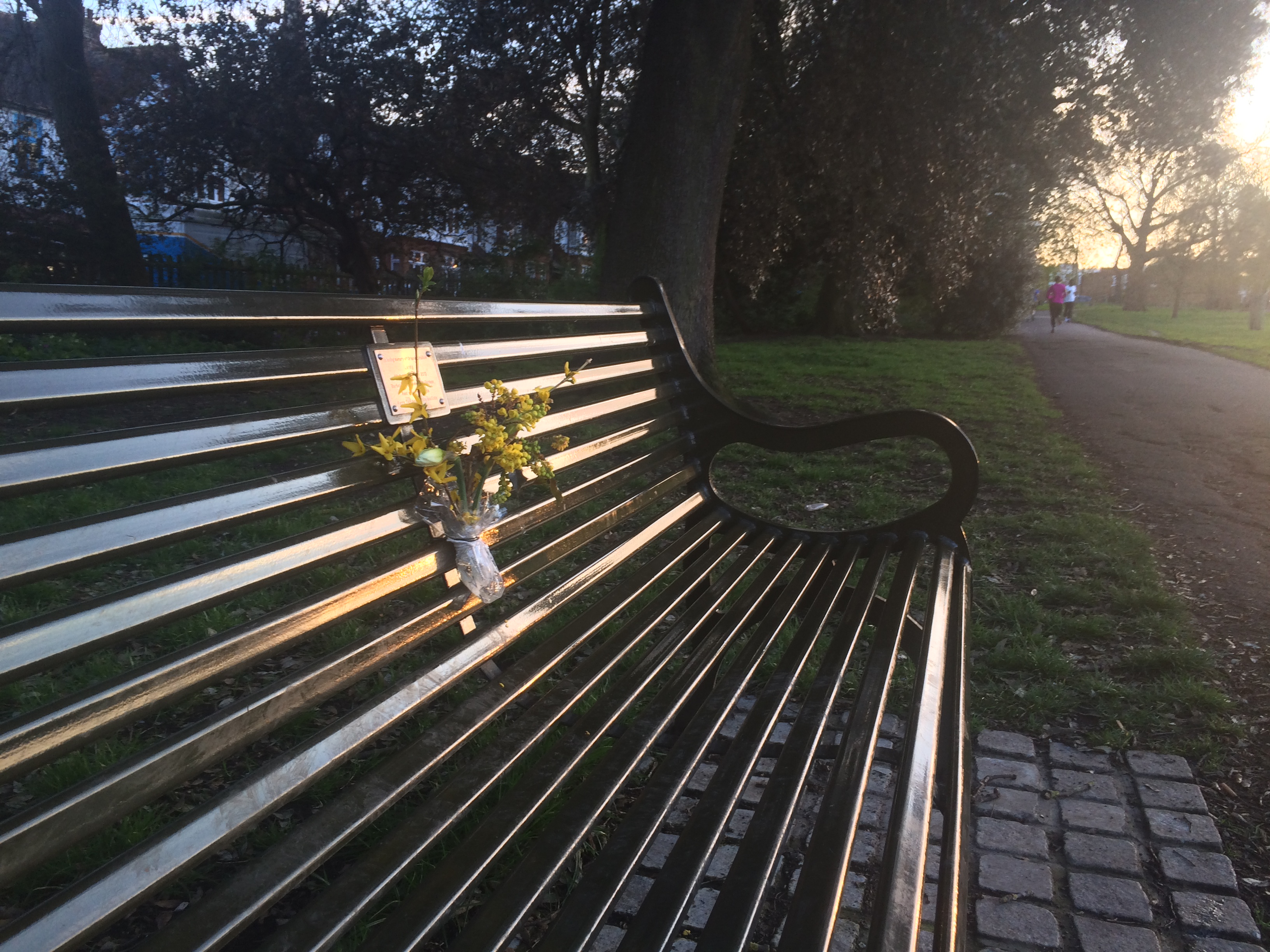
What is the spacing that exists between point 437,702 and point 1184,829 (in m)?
2.14

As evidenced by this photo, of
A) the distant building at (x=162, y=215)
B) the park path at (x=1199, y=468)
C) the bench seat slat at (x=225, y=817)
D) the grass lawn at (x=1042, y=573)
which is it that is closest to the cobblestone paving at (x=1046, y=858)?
the grass lawn at (x=1042, y=573)

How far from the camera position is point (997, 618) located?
3904mm

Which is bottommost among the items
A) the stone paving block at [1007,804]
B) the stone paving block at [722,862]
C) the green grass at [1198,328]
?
the green grass at [1198,328]

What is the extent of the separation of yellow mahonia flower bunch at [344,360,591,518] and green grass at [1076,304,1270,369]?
64.3 ft

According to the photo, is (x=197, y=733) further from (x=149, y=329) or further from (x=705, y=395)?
(x=705, y=395)

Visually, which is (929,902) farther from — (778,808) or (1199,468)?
(1199,468)

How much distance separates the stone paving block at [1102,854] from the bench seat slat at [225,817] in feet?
4.97

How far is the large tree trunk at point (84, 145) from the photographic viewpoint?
13.9 meters

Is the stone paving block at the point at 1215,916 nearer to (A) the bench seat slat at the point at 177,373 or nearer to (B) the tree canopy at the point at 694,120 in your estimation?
(A) the bench seat slat at the point at 177,373

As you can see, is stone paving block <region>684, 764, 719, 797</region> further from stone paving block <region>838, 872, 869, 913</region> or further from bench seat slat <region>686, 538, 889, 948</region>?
bench seat slat <region>686, 538, 889, 948</region>

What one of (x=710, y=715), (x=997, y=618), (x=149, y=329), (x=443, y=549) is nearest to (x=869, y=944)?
(x=710, y=715)

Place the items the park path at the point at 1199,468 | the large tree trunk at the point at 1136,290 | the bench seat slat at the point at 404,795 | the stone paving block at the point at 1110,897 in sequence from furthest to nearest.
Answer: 1. the large tree trunk at the point at 1136,290
2. the park path at the point at 1199,468
3. the stone paving block at the point at 1110,897
4. the bench seat slat at the point at 404,795

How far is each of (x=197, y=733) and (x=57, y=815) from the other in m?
0.21

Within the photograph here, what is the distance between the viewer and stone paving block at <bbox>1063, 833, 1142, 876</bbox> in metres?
2.26
